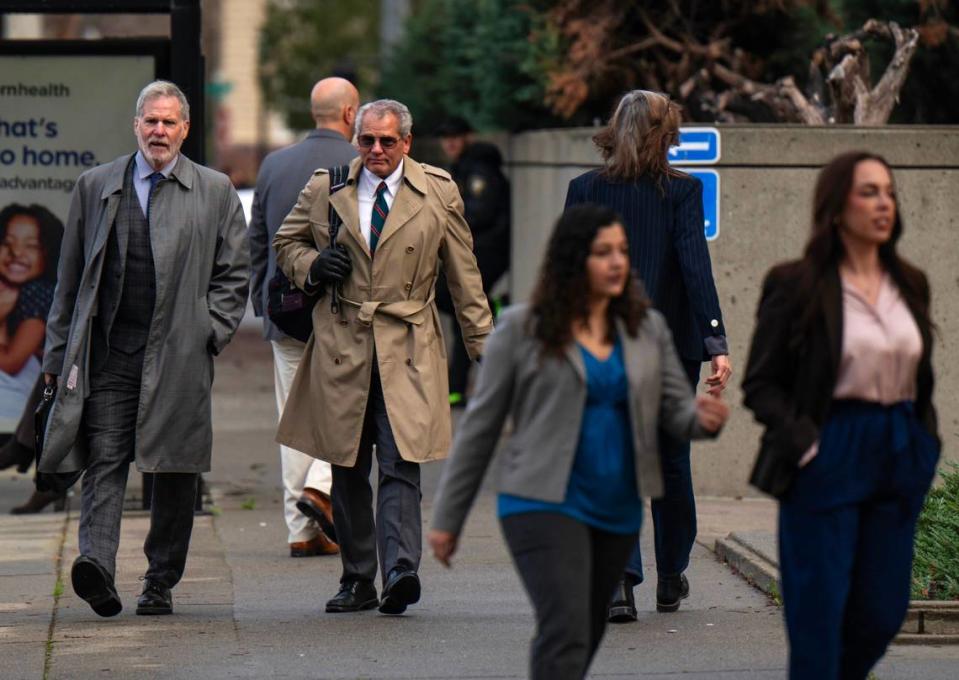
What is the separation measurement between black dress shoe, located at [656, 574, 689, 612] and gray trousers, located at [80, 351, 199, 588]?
1.72m

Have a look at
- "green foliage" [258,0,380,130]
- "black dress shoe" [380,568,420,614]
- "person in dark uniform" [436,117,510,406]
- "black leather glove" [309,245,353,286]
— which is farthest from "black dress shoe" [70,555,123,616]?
"green foliage" [258,0,380,130]

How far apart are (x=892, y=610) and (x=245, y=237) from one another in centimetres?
320

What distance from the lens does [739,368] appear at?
963 cm

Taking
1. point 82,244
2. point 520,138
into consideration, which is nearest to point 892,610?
point 82,244

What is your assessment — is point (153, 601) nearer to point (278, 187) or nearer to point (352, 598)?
point (352, 598)

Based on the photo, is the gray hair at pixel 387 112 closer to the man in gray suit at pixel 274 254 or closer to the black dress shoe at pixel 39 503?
the man in gray suit at pixel 274 254

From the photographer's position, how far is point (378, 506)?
695 cm

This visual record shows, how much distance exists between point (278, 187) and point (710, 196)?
239 cm

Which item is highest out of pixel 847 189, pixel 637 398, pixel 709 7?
pixel 709 7

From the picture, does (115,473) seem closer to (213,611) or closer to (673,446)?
(213,611)

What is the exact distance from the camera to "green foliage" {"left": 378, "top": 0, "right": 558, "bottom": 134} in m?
14.3

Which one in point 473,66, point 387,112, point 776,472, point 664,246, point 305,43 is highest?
point 305,43

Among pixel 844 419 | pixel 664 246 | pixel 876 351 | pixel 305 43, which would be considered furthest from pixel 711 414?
pixel 305 43

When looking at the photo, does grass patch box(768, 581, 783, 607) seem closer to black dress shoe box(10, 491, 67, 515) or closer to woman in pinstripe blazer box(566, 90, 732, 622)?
woman in pinstripe blazer box(566, 90, 732, 622)
